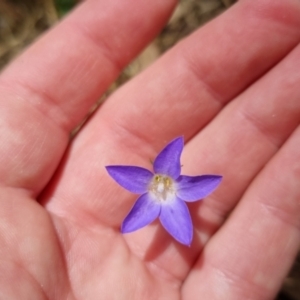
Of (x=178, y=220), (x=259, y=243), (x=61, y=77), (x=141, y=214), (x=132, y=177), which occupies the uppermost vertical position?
(x=61, y=77)

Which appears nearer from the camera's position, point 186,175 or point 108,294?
point 108,294

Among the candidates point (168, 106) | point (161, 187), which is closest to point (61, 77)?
point (168, 106)

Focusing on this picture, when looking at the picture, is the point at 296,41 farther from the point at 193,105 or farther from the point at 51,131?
the point at 51,131

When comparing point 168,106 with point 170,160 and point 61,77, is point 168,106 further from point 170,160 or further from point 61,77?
point 61,77

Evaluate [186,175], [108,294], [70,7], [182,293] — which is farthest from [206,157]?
[70,7]

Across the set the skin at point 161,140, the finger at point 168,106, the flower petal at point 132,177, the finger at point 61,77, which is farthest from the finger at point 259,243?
the finger at point 61,77

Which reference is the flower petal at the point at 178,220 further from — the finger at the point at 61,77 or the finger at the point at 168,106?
the finger at the point at 61,77
